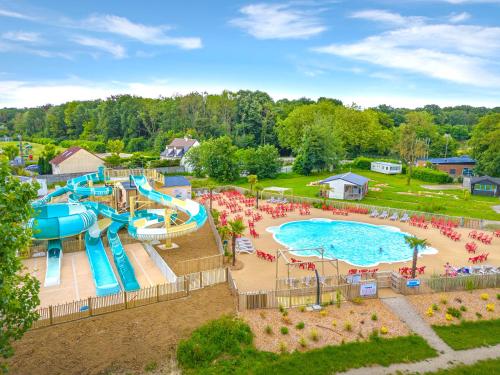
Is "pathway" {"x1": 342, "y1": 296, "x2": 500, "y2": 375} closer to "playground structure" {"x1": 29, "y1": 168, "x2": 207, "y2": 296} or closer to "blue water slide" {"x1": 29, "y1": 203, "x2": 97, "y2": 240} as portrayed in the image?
"playground structure" {"x1": 29, "y1": 168, "x2": 207, "y2": 296}

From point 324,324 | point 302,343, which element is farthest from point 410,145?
point 302,343

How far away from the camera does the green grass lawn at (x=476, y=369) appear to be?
12742 mm

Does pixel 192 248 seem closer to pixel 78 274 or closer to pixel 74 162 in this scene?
pixel 78 274

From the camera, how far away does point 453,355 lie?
45.3 feet

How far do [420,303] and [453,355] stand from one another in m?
3.79

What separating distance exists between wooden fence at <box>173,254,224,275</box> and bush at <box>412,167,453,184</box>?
141 feet

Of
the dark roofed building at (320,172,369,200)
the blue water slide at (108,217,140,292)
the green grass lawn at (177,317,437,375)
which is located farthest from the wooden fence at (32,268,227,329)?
the dark roofed building at (320,172,369,200)

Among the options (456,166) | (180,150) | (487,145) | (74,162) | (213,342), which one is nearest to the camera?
(213,342)

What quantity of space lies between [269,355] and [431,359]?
5.91 meters

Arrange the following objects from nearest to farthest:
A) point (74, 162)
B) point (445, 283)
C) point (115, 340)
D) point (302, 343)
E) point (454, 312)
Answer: point (115, 340) → point (302, 343) → point (454, 312) → point (445, 283) → point (74, 162)

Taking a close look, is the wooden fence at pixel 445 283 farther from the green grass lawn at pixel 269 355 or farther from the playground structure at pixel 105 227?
the playground structure at pixel 105 227

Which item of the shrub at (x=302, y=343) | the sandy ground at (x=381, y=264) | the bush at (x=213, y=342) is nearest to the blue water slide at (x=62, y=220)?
the sandy ground at (x=381, y=264)

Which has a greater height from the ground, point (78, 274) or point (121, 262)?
point (121, 262)

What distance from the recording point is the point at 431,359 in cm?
1355
